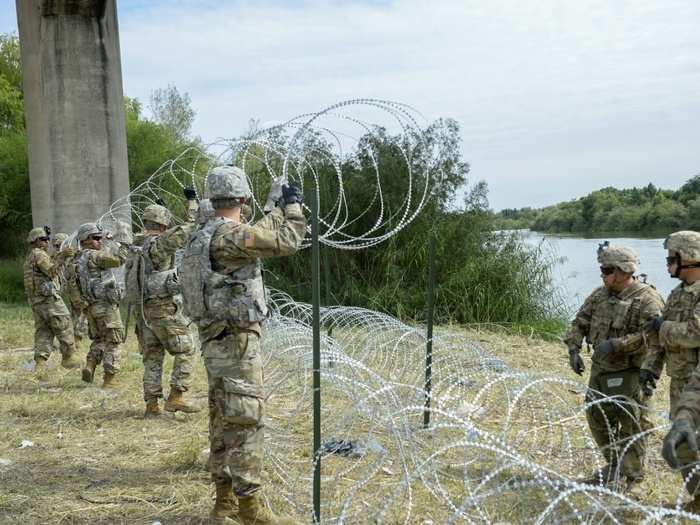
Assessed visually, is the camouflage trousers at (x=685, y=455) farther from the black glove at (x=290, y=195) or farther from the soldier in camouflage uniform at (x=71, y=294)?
the soldier in camouflage uniform at (x=71, y=294)

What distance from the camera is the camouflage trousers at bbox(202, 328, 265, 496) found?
4051mm

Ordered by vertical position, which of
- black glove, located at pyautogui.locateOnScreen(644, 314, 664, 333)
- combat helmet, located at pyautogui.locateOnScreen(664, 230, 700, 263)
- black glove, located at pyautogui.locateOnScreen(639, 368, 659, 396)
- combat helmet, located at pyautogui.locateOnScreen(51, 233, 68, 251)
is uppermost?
combat helmet, located at pyautogui.locateOnScreen(51, 233, 68, 251)

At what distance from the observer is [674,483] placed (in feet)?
16.1

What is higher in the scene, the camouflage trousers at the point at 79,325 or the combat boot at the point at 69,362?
the camouflage trousers at the point at 79,325

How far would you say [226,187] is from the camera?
4.15 m

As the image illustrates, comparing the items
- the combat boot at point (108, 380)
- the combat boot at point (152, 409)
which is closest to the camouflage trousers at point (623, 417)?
the combat boot at point (152, 409)

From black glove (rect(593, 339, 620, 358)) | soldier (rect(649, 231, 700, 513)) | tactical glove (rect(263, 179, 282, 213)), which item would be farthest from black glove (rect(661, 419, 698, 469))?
tactical glove (rect(263, 179, 282, 213))

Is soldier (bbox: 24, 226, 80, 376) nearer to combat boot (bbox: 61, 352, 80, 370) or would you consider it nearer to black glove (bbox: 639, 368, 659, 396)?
combat boot (bbox: 61, 352, 80, 370)

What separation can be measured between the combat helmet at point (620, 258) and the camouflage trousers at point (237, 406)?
2.24 m

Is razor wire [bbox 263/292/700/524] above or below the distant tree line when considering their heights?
below

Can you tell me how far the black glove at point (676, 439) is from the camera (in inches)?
111

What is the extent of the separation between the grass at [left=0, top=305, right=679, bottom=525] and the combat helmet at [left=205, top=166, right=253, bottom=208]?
1.31 m

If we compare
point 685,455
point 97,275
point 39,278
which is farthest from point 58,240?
point 685,455

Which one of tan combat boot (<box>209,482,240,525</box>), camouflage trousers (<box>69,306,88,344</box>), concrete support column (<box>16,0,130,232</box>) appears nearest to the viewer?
tan combat boot (<box>209,482,240,525</box>)
